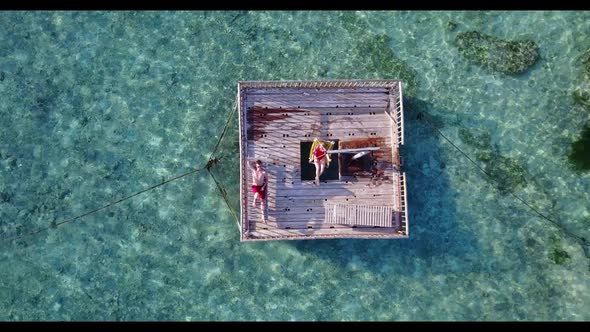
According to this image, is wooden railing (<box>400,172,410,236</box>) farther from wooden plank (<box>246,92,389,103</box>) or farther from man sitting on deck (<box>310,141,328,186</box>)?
wooden plank (<box>246,92,389,103</box>)

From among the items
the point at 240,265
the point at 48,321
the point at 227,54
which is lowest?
the point at 48,321

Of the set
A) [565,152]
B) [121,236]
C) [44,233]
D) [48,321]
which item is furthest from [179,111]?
[565,152]

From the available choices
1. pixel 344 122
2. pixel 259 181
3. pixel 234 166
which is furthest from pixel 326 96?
pixel 234 166

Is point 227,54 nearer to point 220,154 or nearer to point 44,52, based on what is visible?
point 220,154

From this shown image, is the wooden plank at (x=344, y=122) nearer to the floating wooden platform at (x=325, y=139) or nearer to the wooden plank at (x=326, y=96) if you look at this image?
the floating wooden platform at (x=325, y=139)

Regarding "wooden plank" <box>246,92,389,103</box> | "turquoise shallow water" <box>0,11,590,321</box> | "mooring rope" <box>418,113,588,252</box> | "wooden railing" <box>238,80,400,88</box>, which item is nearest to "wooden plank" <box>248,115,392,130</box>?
"wooden plank" <box>246,92,389,103</box>

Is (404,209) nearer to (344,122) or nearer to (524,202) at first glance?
(344,122)
